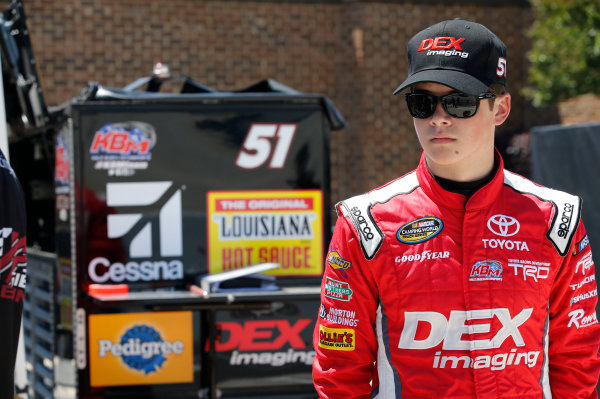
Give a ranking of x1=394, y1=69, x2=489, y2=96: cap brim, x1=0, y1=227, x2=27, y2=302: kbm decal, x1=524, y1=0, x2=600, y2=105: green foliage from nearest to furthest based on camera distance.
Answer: x1=394, y1=69, x2=489, y2=96: cap brim < x1=0, y1=227, x2=27, y2=302: kbm decal < x1=524, y1=0, x2=600, y2=105: green foliage

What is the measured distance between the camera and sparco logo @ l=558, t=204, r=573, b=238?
2080 millimetres

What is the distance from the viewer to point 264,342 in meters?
4.30

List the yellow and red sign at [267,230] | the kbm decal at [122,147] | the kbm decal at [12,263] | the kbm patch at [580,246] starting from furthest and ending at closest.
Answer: the yellow and red sign at [267,230] < the kbm decal at [122,147] < the kbm decal at [12,263] < the kbm patch at [580,246]

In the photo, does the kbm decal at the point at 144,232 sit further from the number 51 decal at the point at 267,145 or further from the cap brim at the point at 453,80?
the cap brim at the point at 453,80

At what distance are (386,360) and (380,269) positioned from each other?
0.77 feet

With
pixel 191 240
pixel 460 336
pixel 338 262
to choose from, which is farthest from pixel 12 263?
pixel 191 240

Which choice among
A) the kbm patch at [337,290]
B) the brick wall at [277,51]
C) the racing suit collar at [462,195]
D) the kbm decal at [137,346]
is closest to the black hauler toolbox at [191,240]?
the kbm decal at [137,346]

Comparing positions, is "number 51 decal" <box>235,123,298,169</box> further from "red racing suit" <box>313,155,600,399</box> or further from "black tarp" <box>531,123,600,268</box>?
"red racing suit" <box>313,155,600,399</box>

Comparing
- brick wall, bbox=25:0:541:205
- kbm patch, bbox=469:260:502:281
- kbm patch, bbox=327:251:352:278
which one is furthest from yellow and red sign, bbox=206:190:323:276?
brick wall, bbox=25:0:541:205

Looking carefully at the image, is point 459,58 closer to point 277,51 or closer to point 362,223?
point 362,223

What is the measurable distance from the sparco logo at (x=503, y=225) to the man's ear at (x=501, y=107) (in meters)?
0.26

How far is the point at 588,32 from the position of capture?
1163 centimetres

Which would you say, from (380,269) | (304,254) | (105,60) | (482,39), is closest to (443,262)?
(380,269)

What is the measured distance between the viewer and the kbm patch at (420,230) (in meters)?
2.04
